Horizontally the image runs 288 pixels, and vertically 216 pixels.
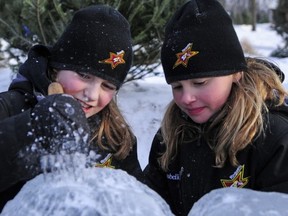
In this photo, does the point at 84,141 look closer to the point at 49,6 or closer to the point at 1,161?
the point at 1,161

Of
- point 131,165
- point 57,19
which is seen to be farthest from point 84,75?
point 57,19

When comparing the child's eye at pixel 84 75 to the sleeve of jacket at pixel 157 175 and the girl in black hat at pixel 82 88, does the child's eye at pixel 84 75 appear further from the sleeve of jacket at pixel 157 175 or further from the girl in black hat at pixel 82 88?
the sleeve of jacket at pixel 157 175

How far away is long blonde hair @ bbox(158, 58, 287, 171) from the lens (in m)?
1.74

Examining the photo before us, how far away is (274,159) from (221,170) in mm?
265

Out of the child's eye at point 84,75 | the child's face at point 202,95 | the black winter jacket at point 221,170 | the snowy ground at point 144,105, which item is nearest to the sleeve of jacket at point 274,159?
the black winter jacket at point 221,170

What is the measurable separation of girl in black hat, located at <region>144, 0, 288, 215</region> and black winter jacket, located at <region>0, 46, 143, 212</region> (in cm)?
35

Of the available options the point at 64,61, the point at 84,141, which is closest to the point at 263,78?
the point at 64,61

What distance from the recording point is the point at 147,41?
4.57 metres

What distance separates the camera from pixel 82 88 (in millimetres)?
1799

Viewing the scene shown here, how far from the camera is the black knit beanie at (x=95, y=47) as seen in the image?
1884 millimetres

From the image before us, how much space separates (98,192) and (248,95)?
50.4 inches

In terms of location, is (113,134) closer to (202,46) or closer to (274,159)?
(202,46)

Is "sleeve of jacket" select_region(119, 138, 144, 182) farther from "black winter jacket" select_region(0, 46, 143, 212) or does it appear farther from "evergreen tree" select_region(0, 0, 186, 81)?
"evergreen tree" select_region(0, 0, 186, 81)

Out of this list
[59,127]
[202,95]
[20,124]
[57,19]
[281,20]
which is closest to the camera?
[59,127]
